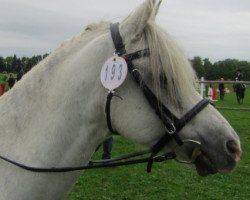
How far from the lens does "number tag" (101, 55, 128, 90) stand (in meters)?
2.19

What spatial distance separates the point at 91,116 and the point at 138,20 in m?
0.60

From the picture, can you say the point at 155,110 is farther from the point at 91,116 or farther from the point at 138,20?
the point at 138,20

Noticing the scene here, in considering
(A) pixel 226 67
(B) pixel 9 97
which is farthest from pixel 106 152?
(A) pixel 226 67

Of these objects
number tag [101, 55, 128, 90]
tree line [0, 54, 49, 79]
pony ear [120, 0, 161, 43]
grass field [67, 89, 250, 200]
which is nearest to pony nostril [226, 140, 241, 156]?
number tag [101, 55, 128, 90]

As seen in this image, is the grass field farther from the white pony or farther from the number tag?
the number tag

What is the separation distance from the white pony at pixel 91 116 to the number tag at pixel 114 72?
0.05 m

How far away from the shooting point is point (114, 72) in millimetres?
2199

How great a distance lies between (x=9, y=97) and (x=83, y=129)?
0.50 meters

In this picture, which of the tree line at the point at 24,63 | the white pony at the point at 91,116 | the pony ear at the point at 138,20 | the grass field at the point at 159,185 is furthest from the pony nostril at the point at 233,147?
the grass field at the point at 159,185

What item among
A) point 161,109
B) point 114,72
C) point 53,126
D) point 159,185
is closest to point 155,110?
point 161,109

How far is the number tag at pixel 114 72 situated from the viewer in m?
2.19

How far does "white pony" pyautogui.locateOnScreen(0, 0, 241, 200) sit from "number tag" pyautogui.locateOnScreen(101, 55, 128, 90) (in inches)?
2.0

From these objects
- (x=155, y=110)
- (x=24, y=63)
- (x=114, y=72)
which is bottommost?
(x=155, y=110)

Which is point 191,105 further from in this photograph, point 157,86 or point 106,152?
point 106,152
